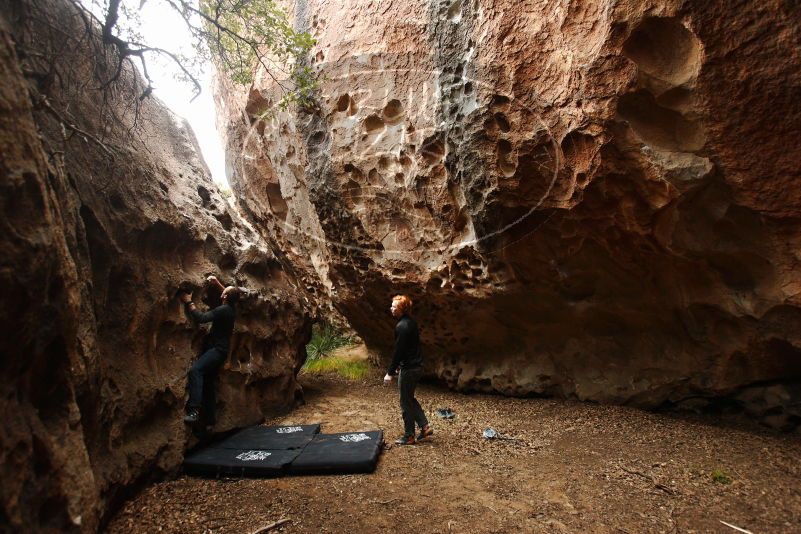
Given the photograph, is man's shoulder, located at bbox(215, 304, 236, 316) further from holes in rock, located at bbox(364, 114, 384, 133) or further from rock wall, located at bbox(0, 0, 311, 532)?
holes in rock, located at bbox(364, 114, 384, 133)

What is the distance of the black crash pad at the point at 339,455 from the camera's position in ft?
14.8

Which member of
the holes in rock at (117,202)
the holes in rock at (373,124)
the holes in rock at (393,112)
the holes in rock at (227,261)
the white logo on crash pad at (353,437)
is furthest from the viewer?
the holes in rock at (373,124)

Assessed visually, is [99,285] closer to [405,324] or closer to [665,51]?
[405,324]

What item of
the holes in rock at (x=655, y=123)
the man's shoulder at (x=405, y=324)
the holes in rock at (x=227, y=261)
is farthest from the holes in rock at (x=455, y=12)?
the holes in rock at (x=227, y=261)

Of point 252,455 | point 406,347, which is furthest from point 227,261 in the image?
point 406,347

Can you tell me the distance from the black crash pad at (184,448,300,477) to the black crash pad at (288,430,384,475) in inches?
5.0

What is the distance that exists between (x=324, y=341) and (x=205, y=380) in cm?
514

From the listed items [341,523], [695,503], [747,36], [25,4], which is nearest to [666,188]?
[747,36]

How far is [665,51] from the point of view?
431 cm

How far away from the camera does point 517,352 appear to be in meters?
7.10

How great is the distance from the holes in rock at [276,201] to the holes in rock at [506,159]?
4.68 meters

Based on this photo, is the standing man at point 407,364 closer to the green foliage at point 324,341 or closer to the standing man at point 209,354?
the standing man at point 209,354

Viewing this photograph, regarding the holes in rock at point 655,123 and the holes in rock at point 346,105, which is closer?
the holes in rock at point 655,123

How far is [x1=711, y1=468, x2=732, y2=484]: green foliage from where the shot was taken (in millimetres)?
4172
